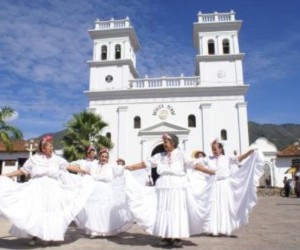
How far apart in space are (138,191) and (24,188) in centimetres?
187

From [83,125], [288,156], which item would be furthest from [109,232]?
[288,156]

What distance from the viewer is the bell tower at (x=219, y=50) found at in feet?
106

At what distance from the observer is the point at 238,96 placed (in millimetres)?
31750

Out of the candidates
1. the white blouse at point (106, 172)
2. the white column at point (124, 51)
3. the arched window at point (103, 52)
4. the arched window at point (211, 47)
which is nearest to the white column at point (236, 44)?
the arched window at point (211, 47)

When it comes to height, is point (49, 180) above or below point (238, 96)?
below

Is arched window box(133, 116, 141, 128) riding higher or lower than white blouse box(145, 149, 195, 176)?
higher

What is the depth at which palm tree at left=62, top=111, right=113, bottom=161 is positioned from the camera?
2325 cm

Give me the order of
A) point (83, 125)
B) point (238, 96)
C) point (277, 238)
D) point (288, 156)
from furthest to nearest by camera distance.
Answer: point (288, 156) → point (238, 96) → point (83, 125) → point (277, 238)

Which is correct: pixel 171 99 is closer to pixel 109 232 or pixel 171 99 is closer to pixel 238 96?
pixel 238 96

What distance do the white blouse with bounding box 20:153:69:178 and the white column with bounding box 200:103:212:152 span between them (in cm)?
2499

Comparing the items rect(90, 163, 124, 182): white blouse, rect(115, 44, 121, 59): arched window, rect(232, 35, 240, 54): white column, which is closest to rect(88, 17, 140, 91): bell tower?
rect(115, 44, 121, 59): arched window

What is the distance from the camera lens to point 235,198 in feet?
23.0

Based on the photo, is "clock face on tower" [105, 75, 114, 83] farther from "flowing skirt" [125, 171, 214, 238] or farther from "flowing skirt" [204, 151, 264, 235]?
"flowing skirt" [125, 171, 214, 238]

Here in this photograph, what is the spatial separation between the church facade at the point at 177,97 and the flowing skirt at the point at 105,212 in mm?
23853
